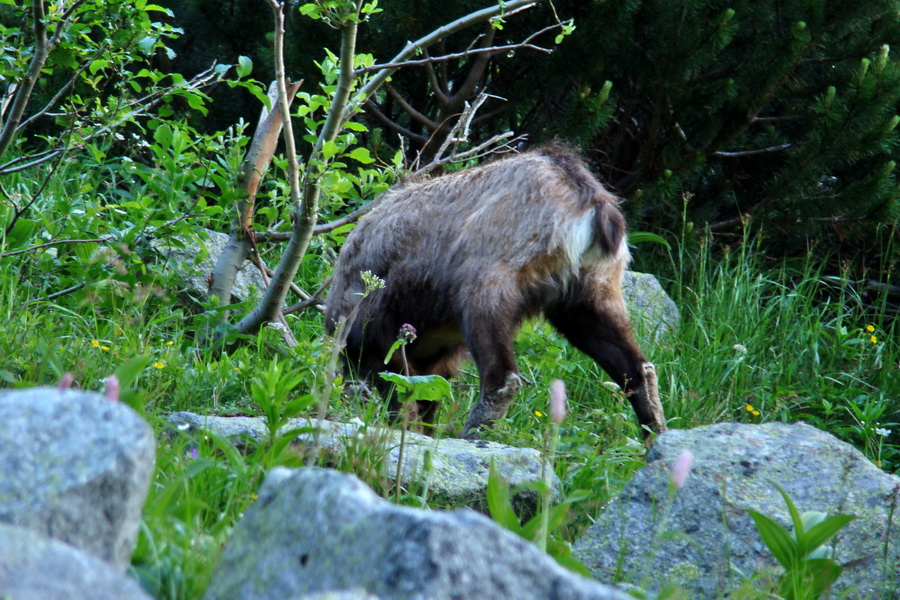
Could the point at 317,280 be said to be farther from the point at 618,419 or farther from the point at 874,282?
the point at 874,282

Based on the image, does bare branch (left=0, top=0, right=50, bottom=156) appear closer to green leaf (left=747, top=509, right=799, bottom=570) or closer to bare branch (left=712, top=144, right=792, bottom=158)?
green leaf (left=747, top=509, right=799, bottom=570)

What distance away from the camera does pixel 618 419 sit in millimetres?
4309

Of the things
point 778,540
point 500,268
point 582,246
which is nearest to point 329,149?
point 500,268

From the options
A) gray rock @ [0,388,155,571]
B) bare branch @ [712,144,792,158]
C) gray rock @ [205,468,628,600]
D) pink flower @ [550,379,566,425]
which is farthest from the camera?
bare branch @ [712,144,792,158]

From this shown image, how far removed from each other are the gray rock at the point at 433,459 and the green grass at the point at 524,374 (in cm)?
7

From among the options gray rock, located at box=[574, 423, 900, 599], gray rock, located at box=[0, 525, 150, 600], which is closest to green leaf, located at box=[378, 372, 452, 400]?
gray rock, located at box=[574, 423, 900, 599]

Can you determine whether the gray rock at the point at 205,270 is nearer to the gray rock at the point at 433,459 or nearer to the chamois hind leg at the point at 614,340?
the chamois hind leg at the point at 614,340

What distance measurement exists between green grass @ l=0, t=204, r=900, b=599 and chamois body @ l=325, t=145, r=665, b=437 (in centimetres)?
21

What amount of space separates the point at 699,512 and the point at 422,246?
2.27 metres

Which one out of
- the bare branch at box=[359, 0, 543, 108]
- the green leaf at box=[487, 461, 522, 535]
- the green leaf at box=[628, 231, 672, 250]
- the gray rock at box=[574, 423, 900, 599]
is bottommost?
the green leaf at box=[628, 231, 672, 250]

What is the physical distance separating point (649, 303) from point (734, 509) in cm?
382

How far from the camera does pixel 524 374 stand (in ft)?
18.6

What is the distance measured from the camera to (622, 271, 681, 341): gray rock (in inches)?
249

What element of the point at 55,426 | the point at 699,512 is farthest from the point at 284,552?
the point at 699,512
